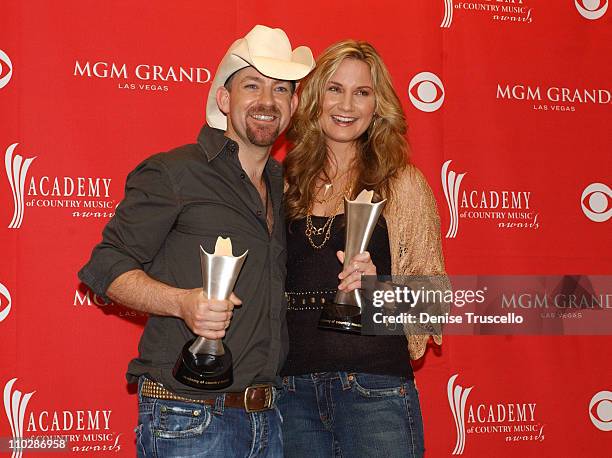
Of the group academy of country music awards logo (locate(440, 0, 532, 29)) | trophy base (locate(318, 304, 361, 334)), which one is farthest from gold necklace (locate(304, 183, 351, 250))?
academy of country music awards logo (locate(440, 0, 532, 29))

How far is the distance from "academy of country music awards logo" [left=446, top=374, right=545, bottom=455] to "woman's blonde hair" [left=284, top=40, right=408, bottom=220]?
156cm

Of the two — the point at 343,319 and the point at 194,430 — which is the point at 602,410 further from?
the point at 194,430

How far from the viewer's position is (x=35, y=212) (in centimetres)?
364

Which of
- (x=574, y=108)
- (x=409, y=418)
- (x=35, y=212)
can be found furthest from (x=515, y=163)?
Result: (x=35, y=212)

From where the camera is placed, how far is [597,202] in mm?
4379

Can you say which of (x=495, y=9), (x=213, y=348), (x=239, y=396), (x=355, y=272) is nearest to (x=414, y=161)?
(x=495, y=9)

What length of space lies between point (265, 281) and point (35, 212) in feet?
5.02

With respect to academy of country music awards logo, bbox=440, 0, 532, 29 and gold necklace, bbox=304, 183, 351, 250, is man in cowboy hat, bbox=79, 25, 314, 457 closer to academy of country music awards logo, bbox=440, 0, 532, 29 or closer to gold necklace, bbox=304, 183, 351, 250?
gold necklace, bbox=304, 183, 351, 250

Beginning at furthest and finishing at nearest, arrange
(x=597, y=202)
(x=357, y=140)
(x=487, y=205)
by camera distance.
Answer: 1. (x=597, y=202)
2. (x=487, y=205)
3. (x=357, y=140)

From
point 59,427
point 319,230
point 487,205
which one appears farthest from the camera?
point 487,205

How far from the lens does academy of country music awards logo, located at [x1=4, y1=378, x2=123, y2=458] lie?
3.56 m

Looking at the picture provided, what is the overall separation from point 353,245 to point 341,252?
0.06 meters

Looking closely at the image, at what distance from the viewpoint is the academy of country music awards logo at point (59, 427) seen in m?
3.56

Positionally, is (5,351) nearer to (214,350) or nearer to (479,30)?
(214,350)
